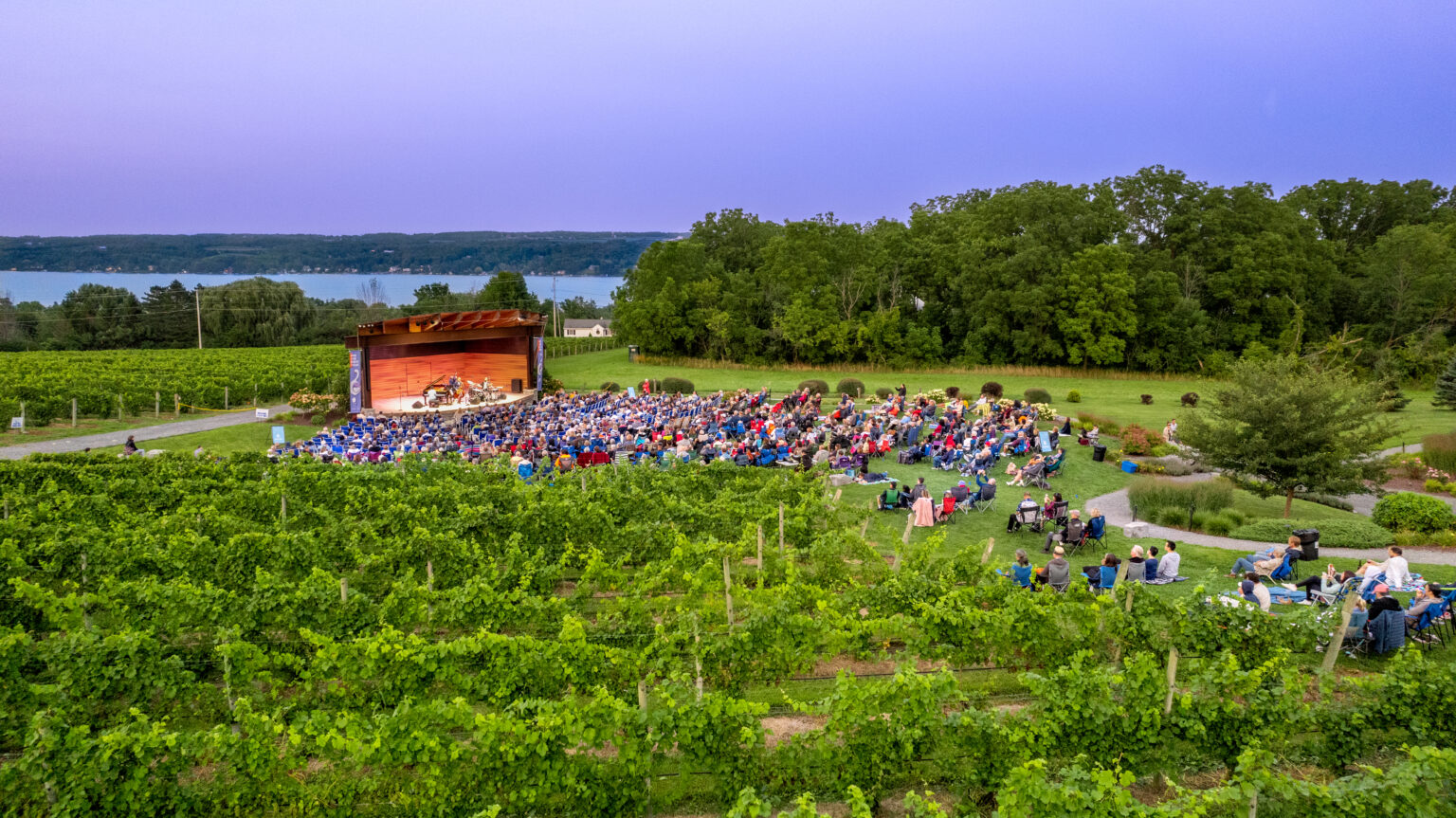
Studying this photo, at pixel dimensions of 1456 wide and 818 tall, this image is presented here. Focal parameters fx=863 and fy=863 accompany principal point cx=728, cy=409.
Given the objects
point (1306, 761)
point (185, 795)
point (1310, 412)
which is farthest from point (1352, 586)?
point (185, 795)

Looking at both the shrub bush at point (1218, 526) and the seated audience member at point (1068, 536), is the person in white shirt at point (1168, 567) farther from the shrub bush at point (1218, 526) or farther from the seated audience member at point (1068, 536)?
the shrub bush at point (1218, 526)

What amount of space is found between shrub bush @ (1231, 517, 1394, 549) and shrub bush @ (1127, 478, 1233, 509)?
106 cm

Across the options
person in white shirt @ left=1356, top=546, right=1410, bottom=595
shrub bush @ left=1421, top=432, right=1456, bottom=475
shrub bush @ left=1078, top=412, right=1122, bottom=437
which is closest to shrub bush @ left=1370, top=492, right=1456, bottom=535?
person in white shirt @ left=1356, top=546, right=1410, bottom=595

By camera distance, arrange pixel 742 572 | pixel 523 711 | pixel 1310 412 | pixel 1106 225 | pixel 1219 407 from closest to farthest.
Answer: pixel 523 711
pixel 742 572
pixel 1310 412
pixel 1219 407
pixel 1106 225

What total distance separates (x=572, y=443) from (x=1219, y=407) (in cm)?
1617

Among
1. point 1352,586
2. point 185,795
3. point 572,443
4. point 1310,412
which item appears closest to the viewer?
point 185,795

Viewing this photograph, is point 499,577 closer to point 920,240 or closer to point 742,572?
point 742,572

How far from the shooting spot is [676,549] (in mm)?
11930

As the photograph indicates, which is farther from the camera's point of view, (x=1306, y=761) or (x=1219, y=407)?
(x=1219, y=407)

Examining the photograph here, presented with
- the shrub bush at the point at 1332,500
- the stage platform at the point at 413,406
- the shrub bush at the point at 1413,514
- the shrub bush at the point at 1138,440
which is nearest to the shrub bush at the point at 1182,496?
the shrub bush at the point at 1332,500

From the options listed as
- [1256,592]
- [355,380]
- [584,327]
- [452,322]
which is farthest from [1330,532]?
[584,327]

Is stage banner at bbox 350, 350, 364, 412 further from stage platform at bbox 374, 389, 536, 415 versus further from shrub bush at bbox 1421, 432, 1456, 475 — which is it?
shrub bush at bbox 1421, 432, 1456, 475

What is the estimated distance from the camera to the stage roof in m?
33.9

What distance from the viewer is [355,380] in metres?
33.2
